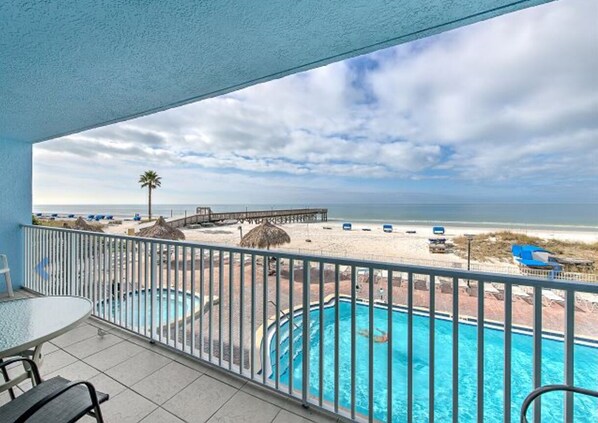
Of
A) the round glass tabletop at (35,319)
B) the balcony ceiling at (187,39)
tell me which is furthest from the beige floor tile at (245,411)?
the balcony ceiling at (187,39)

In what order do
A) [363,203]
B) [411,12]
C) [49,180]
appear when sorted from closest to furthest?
1. [411,12]
2. [49,180]
3. [363,203]

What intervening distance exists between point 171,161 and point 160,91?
34534mm

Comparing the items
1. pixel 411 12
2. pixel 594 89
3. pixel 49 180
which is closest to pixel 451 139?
pixel 594 89

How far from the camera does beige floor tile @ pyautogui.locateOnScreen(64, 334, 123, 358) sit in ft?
8.14

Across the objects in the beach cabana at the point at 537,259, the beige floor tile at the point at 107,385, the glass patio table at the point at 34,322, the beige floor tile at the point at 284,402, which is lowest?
the beach cabana at the point at 537,259

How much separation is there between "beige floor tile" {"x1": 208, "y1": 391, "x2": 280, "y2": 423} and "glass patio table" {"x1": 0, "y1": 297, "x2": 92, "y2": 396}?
1055 millimetres

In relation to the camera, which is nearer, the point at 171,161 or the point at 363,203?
the point at 171,161

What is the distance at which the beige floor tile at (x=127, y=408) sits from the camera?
1729 millimetres

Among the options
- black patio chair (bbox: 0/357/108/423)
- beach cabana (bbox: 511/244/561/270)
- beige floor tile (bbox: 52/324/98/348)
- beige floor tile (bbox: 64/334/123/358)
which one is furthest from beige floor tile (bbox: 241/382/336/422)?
beach cabana (bbox: 511/244/561/270)

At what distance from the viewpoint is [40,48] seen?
1.86 meters

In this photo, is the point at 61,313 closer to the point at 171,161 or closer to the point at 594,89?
the point at 594,89

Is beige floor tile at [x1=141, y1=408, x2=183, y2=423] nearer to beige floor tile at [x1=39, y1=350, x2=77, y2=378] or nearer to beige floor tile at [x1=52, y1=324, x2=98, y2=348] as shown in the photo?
beige floor tile at [x1=39, y1=350, x2=77, y2=378]

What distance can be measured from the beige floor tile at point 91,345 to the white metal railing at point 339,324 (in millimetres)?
191

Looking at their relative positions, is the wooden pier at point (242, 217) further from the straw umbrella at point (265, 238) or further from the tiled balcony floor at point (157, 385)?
the tiled balcony floor at point (157, 385)
